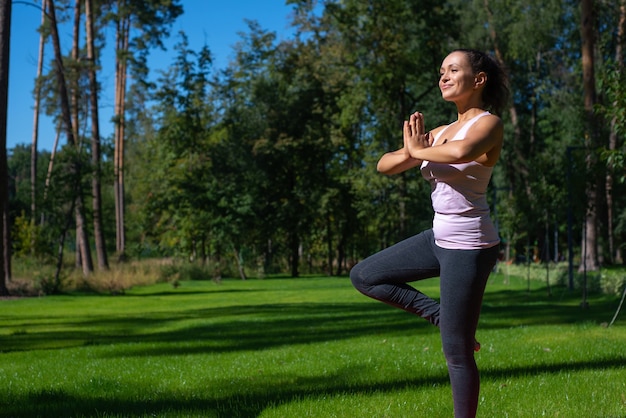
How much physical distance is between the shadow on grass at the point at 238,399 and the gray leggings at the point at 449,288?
1760 millimetres

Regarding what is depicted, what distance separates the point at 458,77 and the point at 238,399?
3.32 m

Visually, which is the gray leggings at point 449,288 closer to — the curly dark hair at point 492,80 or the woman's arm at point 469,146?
the woman's arm at point 469,146

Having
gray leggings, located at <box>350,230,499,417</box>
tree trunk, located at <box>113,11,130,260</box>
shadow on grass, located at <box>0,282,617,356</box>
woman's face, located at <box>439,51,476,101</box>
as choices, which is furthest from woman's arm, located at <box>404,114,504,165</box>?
tree trunk, located at <box>113,11,130,260</box>

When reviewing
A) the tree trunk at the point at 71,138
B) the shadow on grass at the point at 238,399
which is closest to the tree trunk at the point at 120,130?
the tree trunk at the point at 71,138

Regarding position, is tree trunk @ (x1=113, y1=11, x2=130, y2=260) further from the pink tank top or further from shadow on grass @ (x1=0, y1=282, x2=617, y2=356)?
the pink tank top

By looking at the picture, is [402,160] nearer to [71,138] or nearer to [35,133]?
[71,138]

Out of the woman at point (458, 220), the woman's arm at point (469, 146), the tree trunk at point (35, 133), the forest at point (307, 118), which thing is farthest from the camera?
the forest at point (307, 118)

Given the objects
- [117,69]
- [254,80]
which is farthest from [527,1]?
[117,69]

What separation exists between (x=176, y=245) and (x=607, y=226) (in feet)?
89.8

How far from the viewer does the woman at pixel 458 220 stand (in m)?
3.85

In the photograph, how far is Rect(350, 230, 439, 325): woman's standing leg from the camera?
4.11 metres

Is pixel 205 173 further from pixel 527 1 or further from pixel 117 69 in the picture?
pixel 527 1

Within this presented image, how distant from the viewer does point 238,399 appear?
6016 millimetres

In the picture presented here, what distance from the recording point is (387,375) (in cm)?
727
